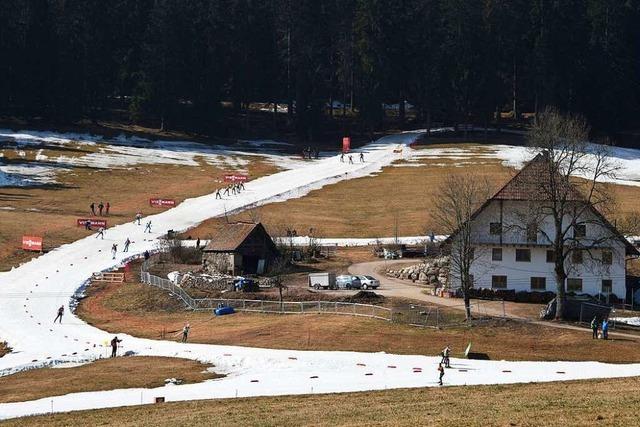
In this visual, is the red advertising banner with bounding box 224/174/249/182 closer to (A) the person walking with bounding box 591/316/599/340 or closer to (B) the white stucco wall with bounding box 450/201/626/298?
(B) the white stucco wall with bounding box 450/201/626/298

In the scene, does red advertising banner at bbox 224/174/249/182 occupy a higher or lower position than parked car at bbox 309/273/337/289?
higher

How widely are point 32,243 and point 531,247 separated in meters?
41.7

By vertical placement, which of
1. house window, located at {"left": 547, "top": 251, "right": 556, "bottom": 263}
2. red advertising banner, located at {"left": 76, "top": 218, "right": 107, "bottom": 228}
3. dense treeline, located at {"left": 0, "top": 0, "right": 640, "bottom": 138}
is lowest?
red advertising banner, located at {"left": 76, "top": 218, "right": 107, "bottom": 228}

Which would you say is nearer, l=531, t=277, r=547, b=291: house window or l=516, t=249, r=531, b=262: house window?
l=531, t=277, r=547, b=291: house window

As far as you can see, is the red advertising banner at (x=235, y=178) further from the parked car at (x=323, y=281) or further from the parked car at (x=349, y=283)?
the parked car at (x=349, y=283)

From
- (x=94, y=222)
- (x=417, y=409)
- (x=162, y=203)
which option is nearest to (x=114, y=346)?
(x=417, y=409)

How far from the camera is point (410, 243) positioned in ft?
291

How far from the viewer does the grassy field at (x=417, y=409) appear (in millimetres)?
32344

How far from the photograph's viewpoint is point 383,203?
11144 centimetres

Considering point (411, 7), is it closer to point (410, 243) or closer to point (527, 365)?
point (410, 243)

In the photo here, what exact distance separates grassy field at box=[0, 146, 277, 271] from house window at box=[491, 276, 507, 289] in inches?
1479

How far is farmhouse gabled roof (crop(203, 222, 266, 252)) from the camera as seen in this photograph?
254 feet

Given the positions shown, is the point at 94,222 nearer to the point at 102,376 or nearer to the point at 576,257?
the point at 576,257

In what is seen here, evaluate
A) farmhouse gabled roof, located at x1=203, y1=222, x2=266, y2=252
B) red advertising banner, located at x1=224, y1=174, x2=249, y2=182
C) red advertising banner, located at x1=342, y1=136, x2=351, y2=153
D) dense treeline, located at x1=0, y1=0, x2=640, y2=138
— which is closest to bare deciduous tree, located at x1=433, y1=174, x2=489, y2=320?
farmhouse gabled roof, located at x1=203, y1=222, x2=266, y2=252
